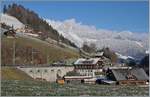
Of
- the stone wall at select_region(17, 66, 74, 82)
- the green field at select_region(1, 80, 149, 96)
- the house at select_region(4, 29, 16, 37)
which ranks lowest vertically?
the green field at select_region(1, 80, 149, 96)

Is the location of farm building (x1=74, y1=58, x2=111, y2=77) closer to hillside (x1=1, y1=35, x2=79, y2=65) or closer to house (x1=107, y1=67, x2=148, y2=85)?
hillside (x1=1, y1=35, x2=79, y2=65)

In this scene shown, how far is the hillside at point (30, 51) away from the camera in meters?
32.0

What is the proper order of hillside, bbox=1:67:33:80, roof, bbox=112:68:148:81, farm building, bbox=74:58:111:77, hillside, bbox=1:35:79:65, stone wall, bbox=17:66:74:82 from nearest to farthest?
1. hillside, bbox=1:67:33:80
2. roof, bbox=112:68:148:81
3. stone wall, bbox=17:66:74:82
4. farm building, bbox=74:58:111:77
5. hillside, bbox=1:35:79:65

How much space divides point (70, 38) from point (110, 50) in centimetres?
1607

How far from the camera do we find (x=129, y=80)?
19.3m

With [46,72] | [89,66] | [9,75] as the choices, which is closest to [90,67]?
[89,66]

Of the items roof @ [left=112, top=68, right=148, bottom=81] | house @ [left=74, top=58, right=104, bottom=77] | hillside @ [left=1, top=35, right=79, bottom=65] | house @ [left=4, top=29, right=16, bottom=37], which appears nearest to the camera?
roof @ [left=112, top=68, right=148, bottom=81]

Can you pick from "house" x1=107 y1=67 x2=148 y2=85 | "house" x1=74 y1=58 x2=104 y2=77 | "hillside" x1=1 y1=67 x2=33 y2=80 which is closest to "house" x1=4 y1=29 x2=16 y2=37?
"house" x1=74 y1=58 x2=104 y2=77

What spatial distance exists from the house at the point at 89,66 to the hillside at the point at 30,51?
4.19 meters

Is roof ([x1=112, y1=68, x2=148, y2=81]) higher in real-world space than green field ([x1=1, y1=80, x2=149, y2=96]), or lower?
higher

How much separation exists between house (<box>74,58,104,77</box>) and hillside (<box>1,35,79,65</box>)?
4.19 m

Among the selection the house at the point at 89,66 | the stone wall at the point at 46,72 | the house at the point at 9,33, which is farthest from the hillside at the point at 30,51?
the house at the point at 89,66

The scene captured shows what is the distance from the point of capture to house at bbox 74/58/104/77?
91.5ft

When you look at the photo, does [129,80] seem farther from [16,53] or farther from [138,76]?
[16,53]
